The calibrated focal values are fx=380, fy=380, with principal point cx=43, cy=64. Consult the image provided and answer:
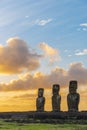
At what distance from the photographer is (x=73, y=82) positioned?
139 ft

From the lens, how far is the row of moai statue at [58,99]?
42.3 meters

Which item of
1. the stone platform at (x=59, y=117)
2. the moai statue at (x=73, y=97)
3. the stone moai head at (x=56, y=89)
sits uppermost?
the stone moai head at (x=56, y=89)

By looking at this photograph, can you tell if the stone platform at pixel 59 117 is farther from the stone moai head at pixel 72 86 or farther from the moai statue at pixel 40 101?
the moai statue at pixel 40 101

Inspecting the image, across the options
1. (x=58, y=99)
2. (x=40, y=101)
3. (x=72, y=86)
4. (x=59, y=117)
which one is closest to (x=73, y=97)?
(x=72, y=86)

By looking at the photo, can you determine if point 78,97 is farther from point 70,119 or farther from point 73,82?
point 70,119

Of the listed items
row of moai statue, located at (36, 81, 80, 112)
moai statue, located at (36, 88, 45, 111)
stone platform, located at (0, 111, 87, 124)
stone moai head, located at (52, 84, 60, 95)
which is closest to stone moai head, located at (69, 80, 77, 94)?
row of moai statue, located at (36, 81, 80, 112)

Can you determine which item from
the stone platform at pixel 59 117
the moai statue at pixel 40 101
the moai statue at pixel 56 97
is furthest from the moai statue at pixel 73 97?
the moai statue at pixel 40 101

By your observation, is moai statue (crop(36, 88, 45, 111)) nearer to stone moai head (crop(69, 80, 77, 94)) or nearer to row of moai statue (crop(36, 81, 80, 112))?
row of moai statue (crop(36, 81, 80, 112))

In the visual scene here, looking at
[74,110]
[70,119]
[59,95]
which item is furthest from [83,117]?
[59,95]

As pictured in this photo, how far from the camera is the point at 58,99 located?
150ft

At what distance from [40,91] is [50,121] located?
15009 mm

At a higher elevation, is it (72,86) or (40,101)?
(72,86)

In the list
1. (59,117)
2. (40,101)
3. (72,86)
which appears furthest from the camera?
(40,101)

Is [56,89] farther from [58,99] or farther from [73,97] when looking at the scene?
[73,97]
